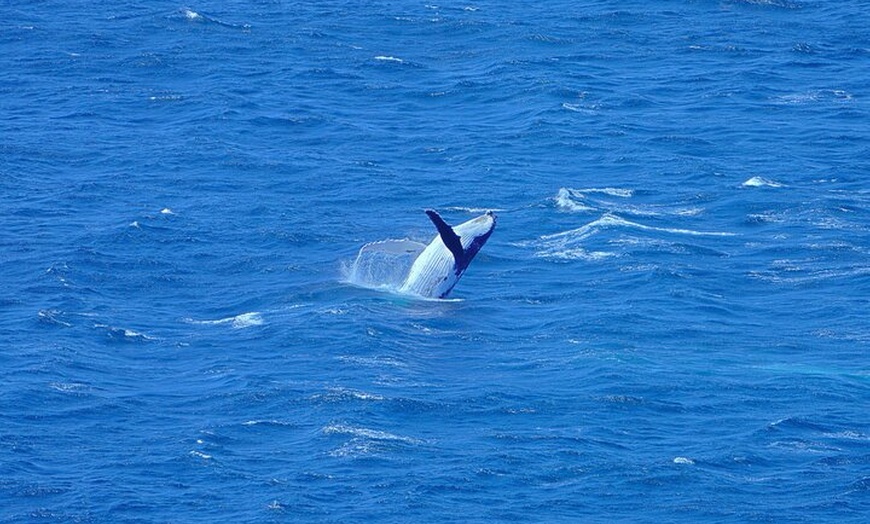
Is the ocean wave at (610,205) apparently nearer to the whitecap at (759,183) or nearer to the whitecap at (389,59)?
the whitecap at (759,183)

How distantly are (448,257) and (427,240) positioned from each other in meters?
7.85

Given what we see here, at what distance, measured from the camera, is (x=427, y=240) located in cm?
8769

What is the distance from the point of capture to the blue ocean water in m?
65.2

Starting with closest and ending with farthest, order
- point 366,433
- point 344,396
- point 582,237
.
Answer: point 366,433, point 344,396, point 582,237

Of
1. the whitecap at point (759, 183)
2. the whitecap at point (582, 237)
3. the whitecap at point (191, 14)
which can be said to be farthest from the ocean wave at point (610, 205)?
the whitecap at point (191, 14)

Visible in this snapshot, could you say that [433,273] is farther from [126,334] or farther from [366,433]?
[366,433]

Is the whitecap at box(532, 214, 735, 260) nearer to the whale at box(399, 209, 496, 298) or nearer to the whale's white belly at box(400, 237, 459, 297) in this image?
the whale at box(399, 209, 496, 298)

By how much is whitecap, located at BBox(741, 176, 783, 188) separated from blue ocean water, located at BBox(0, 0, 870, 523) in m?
0.42

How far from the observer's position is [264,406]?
70.8 metres

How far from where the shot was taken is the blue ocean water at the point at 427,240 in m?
65.2

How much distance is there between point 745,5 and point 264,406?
69355 mm

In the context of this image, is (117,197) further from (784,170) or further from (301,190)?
(784,170)

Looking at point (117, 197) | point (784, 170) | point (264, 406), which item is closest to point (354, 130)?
point (117, 197)

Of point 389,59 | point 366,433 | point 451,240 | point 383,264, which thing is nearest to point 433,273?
point 451,240
